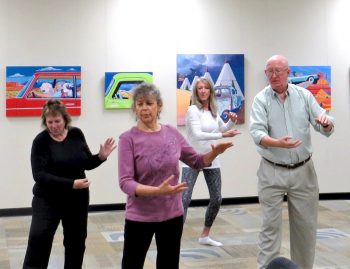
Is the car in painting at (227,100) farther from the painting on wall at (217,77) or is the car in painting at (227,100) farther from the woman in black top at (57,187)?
the woman in black top at (57,187)

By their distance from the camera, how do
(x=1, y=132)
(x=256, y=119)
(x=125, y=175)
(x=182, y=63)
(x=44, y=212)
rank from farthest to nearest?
(x=182, y=63) < (x=1, y=132) < (x=256, y=119) < (x=44, y=212) < (x=125, y=175)

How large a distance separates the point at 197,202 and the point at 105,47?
2.37 meters

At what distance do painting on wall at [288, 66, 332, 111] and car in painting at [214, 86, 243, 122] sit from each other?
0.83 m

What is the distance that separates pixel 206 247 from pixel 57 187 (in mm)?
2120

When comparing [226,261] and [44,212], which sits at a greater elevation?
[44,212]

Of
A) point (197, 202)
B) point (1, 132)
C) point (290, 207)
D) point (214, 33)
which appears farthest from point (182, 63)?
point (290, 207)

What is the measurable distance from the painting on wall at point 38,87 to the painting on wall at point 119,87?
0.36 meters

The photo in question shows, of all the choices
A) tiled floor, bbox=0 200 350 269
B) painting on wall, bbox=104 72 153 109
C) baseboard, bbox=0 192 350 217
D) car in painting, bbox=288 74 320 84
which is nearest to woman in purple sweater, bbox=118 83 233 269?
tiled floor, bbox=0 200 350 269

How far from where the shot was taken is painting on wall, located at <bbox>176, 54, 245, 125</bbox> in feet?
23.9

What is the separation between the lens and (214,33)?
7.41 m

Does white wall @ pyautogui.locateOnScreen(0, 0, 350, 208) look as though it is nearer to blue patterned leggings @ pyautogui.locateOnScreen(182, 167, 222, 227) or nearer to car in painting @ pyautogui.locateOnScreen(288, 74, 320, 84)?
car in painting @ pyautogui.locateOnScreen(288, 74, 320, 84)

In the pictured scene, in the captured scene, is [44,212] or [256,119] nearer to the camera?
[44,212]

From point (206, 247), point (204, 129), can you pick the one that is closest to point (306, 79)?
point (204, 129)

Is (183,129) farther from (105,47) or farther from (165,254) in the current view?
(165,254)
